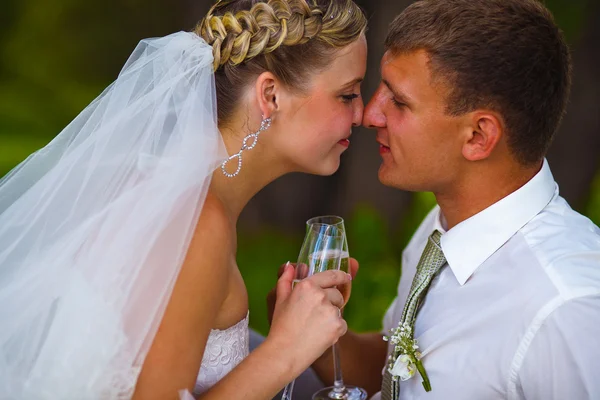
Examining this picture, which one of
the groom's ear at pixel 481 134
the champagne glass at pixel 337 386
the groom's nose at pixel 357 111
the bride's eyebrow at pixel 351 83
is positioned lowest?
the champagne glass at pixel 337 386

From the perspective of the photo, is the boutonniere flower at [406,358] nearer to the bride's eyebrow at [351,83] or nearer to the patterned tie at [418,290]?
the patterned tie at [418,290]

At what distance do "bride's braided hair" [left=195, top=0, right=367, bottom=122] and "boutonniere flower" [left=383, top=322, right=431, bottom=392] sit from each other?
2.89 feet

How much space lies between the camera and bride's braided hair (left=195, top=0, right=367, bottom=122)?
7.93 feet

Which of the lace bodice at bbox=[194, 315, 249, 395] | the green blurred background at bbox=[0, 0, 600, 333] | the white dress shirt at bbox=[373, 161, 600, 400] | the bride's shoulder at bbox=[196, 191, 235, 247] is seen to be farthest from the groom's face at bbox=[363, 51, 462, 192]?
the green blurred background at bbox=[0, 0, 600, 333]

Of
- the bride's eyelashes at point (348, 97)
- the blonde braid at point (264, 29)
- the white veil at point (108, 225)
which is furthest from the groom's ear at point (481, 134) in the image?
the white veil at point (108, 225)

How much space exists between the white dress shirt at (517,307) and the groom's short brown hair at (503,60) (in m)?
0.21

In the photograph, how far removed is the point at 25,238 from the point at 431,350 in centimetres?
134

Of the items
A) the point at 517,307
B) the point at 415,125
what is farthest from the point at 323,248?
the point at 517,307

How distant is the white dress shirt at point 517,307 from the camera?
2.13 m

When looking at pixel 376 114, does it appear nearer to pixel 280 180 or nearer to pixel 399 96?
pixel 399 96

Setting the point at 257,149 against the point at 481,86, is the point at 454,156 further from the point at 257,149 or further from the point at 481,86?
the point at 257,149

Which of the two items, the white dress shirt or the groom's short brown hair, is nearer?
the white dress shirt

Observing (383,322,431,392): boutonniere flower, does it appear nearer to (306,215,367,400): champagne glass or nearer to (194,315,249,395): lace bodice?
(306,215,367,400): champagne glass

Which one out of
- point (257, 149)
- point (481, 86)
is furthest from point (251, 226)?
point (481, 86)
